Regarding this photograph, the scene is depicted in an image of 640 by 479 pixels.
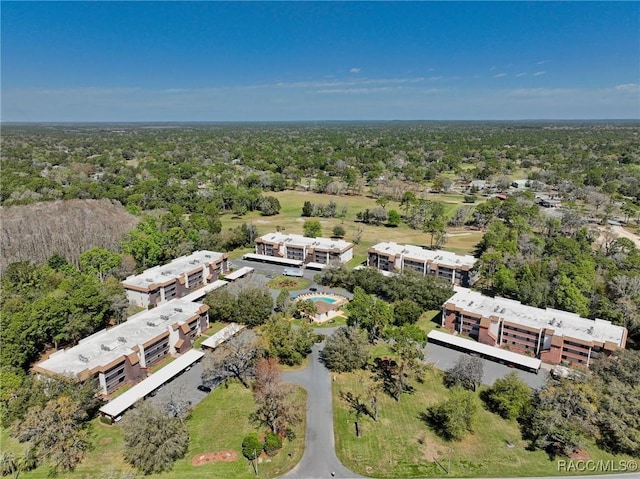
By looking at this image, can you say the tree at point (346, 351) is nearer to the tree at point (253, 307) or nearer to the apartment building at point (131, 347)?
the tree at point (253, 307)

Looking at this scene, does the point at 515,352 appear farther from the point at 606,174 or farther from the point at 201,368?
the point at 606,174

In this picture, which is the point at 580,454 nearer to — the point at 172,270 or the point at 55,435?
the point at 55,435

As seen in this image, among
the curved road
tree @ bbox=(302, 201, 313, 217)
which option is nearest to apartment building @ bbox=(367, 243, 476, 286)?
the curved road

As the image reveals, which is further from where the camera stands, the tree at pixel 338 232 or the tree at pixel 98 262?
the tree at pixel 338 232

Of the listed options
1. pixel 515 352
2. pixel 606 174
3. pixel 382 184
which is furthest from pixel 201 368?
pixel 606 174

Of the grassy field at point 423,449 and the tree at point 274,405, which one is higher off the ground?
the tree at point 274,405

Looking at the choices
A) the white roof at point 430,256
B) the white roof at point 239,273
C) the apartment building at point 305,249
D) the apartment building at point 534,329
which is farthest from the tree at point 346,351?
the apartment building at point 305,249

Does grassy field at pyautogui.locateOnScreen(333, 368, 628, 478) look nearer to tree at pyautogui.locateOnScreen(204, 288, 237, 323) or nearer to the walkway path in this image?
the walkway path
